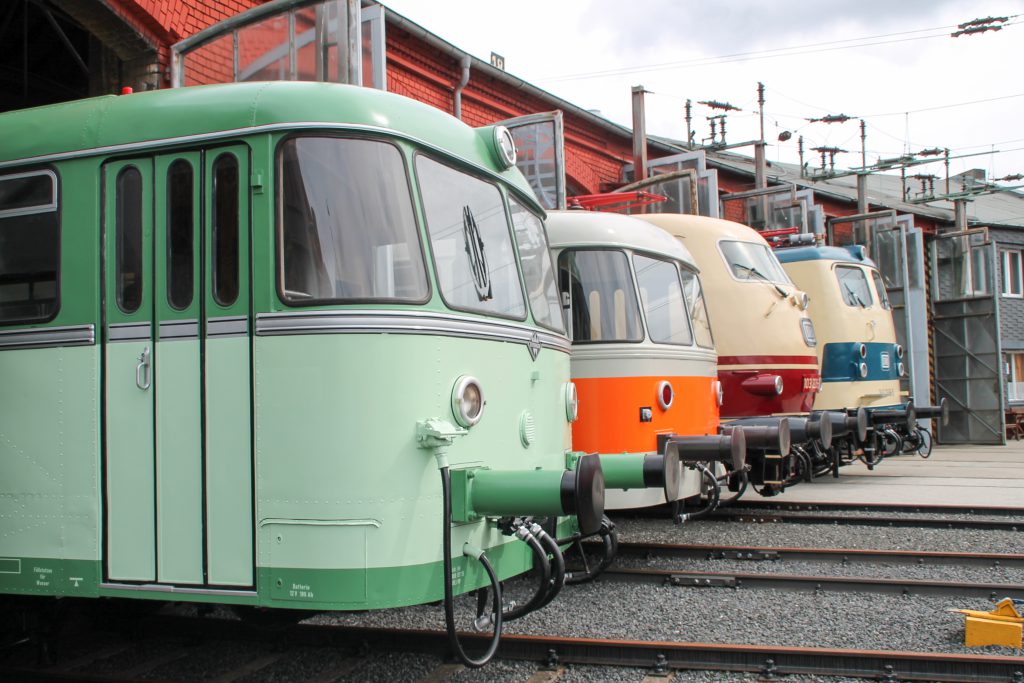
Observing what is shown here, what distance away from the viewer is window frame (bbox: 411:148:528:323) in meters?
4.22

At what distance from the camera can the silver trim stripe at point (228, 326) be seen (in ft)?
13.1

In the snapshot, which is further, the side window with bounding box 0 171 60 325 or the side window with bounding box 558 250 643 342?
the side window with bounding box 558 250 643 342

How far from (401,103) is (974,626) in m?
4.39

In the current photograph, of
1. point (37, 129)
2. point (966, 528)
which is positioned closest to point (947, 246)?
point (966, 528)

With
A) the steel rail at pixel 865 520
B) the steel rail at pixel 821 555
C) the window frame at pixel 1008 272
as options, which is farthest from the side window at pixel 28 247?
the window frame at pixel 1008 272

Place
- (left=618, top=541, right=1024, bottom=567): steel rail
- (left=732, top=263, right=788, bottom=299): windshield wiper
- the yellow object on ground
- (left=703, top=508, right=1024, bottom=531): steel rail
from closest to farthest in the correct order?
1. the yellow object on ground
2. (left=618, top=541, right=1024, bottom=567): steel rail
3. (left=703, top=508, right=1024, bottom=531): steel rail
4. (left=732, top=263, right=788, bottom=299): windshield wiper

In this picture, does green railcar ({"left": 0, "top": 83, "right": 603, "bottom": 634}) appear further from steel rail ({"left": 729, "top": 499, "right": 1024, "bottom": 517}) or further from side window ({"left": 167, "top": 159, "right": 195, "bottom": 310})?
steel rail ({"left": 729, "top": 499, "right": 1024, "bottom": 517})

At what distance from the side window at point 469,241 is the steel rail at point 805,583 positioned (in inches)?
130

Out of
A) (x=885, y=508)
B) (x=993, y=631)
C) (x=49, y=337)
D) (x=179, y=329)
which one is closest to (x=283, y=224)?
(x=179, y=329)

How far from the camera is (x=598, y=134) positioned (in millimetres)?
18109

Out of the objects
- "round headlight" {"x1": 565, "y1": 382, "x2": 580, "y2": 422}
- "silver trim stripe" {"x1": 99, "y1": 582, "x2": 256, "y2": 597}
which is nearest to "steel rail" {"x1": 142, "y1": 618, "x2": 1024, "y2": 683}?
"round headlight" {"x1": 565, "y1": 382, "x2": 580, "y2": 422}

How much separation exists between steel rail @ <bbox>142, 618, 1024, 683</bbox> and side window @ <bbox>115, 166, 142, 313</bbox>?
238 cm

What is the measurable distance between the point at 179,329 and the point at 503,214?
70.3 inches

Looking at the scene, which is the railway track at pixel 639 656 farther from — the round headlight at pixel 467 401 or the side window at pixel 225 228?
the side window at pixel 225 228
